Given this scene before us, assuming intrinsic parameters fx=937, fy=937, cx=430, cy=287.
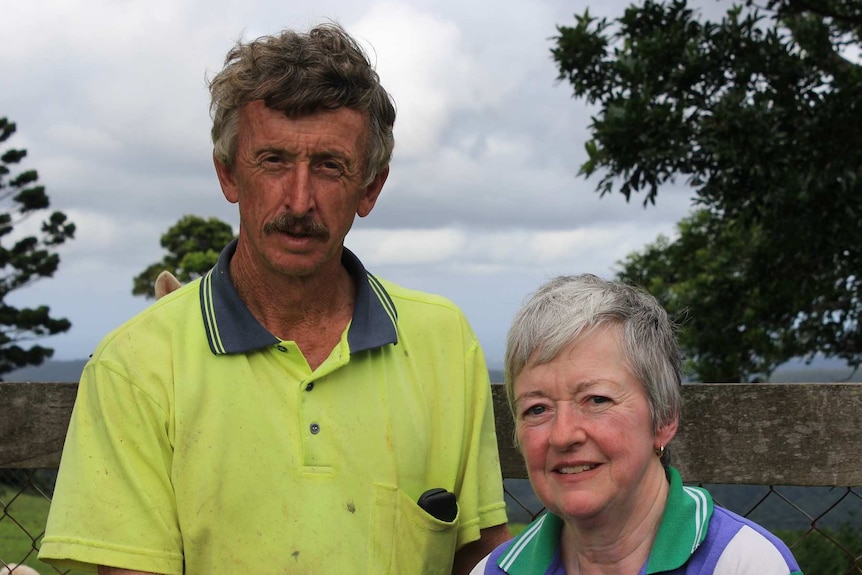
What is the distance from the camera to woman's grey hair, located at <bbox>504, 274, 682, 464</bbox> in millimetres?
1935

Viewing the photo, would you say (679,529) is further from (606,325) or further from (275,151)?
(275,151)

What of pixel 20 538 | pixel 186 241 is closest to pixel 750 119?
pixel 20 538

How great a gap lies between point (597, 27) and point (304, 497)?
4934 millimetres

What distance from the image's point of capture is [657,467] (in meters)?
2.01

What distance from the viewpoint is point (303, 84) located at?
82.0 inches

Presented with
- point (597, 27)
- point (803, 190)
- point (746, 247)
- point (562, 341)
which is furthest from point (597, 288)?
point (746, 247)

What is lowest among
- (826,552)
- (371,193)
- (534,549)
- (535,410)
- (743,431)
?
(826,552)

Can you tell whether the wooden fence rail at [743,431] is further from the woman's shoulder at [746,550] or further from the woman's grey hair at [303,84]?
the woman's grey hair at [303,84]

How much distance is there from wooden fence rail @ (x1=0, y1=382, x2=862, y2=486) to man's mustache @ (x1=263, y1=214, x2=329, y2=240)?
2.64 feet

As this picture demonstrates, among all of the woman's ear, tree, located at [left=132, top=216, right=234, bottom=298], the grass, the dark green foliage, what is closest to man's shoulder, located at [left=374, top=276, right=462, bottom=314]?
the woman's ear

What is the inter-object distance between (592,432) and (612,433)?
41 mm

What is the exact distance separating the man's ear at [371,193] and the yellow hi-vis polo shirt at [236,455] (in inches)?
10.7

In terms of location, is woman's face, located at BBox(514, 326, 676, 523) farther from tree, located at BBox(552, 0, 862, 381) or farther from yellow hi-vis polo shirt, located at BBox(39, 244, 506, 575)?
tree, located at BBox(552, 0, 862, 381)

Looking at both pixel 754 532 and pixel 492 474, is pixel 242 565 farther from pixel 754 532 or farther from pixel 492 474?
pixel 754 532
